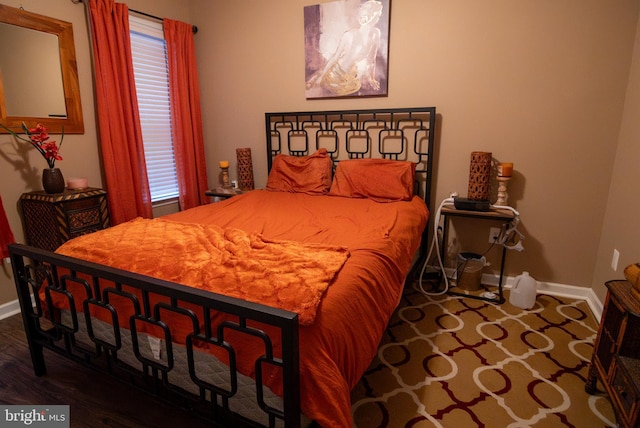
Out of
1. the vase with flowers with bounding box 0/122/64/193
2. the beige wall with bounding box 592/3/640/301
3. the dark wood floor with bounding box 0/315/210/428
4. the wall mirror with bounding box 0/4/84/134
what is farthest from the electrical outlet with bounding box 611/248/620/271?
the wall mirror with bounding box 0/4/84/134

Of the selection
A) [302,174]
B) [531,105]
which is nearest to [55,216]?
[302,174]

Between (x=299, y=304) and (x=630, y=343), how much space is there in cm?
132

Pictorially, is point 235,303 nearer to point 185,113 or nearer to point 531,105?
point 531,105

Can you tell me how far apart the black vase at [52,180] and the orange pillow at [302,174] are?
1537mm

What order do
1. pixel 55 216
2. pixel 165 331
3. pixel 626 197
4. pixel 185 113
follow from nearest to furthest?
pixel 165 331
pixel 626 197
pixel 55 216
pixel 185 113

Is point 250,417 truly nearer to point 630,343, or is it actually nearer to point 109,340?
point 109,340

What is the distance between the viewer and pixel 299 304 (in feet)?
3.56

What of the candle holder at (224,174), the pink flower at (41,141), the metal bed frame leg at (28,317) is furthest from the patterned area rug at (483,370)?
the pink flower at (41,141)

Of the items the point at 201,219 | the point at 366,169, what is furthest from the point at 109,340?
the point at 366,169

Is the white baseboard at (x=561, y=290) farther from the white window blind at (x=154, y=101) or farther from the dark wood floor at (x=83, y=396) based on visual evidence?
the white window blind at (x=154, y=101)

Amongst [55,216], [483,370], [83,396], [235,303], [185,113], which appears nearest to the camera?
[235,303]

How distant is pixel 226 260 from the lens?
1.46m

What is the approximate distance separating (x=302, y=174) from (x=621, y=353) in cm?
234

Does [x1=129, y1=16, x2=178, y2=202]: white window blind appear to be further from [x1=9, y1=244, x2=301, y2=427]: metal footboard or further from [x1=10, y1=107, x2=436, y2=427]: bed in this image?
[x1=9, y1=244, x2=301, y2=427]: metal footboard
